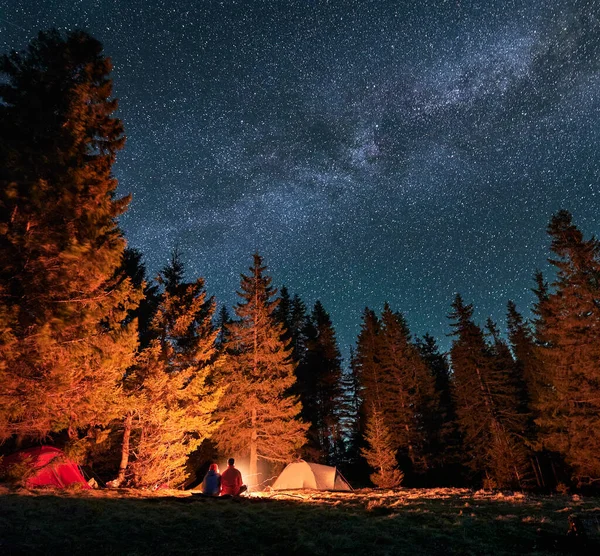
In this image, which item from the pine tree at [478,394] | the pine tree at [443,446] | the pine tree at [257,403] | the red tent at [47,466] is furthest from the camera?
the pine tree at [443,446]

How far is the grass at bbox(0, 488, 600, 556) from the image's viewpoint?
554cm

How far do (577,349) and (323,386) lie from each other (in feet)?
81.5

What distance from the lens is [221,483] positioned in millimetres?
13695

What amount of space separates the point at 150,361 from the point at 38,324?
8.16 meters

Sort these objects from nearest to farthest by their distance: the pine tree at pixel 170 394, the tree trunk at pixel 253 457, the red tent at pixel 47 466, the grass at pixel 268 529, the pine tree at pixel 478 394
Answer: the grass at pixel 268 529 < the red tent at pixel 47 466 < the pine tree at pixel 170 394 < the tree trunk at pixel 253 457 < the pine tree at pixel 478 394

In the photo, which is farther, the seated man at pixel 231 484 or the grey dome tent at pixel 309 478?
the grey dome tent at pixel 309 478

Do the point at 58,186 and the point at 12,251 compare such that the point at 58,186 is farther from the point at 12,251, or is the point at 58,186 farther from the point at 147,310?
the point at 147,310

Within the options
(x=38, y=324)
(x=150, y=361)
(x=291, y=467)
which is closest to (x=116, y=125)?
(x=38, y=324)

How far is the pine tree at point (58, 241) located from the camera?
375 inches

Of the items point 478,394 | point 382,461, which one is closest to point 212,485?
point 382,461

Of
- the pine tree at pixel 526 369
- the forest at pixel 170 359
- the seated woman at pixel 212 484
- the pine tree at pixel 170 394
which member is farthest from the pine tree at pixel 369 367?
the seated woman at pixel 212 484

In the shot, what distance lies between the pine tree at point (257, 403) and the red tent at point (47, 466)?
395 inches

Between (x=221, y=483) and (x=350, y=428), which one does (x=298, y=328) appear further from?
(x=221, y=483)

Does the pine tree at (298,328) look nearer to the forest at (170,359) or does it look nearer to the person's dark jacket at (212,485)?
the forest at (170,359)
